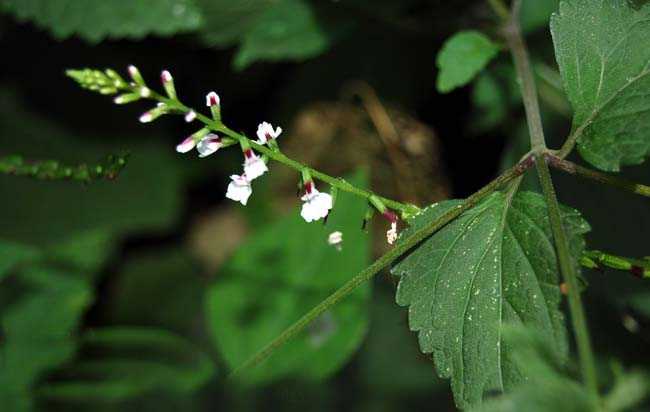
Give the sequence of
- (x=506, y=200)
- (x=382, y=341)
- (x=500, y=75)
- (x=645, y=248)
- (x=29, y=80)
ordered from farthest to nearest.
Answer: (x=29, y=80) → (x=382, y=341) → (x=500, y=75) → (x=645, y=248) → (x=506, y=200)

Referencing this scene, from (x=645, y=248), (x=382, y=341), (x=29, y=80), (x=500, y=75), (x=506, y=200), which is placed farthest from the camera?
(x=29, y=80)

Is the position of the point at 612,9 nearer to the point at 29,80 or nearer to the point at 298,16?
the point at 298,16

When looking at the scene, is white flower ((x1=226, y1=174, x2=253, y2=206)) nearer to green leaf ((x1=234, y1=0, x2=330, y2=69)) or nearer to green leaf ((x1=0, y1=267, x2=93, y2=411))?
green leaf ((x1=234, y1=0, x2=330, y2=69))

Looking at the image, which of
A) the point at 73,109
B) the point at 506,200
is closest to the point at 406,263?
the point at 506,200

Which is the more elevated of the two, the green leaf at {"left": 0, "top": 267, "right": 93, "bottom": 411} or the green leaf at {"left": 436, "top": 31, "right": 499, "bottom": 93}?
the green leaf at {"left": 0, "top": 267, "right": 93, "bottom": 411}

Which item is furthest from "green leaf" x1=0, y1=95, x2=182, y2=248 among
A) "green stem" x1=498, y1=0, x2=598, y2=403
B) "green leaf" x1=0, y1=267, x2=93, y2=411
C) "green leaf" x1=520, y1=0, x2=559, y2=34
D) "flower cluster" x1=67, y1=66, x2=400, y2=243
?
"flower cluster" x1=67, y1=66, x2=400, y2=243

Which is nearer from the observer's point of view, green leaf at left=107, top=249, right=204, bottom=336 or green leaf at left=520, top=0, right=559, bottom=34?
green leaf at left=520, top=0, right=559, bottom=34

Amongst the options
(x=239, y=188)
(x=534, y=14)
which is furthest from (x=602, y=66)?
(x=534, y=14)
